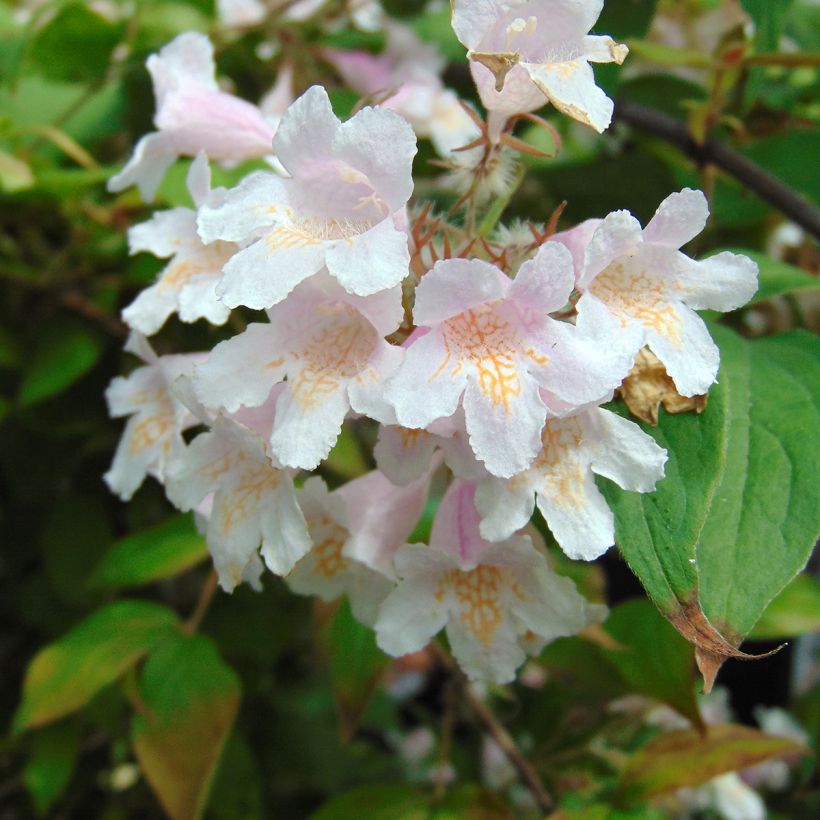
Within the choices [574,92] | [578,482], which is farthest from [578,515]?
[574,92]

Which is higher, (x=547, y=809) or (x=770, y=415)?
(x=770, y=415)

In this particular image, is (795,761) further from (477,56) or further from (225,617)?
(477,56)

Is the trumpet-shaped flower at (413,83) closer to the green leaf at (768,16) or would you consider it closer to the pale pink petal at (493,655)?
the green leaf at (768,16)

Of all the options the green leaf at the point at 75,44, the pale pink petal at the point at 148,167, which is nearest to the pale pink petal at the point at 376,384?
the pale pink petal at the point at 148,167

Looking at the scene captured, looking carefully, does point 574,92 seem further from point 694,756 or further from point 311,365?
point 694,756

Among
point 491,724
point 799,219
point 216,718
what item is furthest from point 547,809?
point 799,219

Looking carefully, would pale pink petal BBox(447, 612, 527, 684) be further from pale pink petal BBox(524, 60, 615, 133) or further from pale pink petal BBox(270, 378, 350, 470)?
pale pink petal BBox(524, 60, 615, 133)
